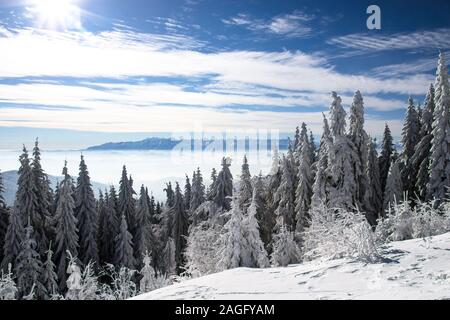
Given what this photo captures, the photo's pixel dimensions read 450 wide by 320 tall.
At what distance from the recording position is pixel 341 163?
32.6m

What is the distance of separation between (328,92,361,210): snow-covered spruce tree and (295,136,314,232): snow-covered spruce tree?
6.18 metres

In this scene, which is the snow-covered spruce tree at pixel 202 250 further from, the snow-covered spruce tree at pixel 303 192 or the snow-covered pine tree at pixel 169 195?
the snow-covered pine tree at pixel 169 195

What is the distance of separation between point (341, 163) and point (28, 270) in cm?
2723

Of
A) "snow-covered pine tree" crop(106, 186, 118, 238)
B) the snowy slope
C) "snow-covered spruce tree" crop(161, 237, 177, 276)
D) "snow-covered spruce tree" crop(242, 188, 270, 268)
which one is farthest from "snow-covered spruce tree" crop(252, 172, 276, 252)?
the snowy slope

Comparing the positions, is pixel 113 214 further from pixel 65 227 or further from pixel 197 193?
pixel 197 193

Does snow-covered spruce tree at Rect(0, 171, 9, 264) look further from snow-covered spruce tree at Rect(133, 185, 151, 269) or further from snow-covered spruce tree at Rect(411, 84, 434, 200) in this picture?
snow-covered spruce tree at Rect(411, 84, 434, 200)

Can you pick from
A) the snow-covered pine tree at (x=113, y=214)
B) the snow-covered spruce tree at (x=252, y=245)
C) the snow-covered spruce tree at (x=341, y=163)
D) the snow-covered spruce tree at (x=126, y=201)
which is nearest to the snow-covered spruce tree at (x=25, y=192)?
the snow-covered pine tree at (x=113, y=214)

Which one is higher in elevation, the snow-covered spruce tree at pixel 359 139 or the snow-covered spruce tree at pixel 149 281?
the snow-covered spruce tree at pixel 359 139

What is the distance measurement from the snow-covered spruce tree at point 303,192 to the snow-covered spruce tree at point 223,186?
854 centimetres

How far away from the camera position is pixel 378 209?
42.4 m

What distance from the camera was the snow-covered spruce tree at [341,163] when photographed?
105ft

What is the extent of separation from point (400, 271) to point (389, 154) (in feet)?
147

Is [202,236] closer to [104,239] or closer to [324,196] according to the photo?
[324,196]

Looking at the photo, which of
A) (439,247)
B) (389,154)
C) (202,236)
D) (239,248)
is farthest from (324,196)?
(439,247)
